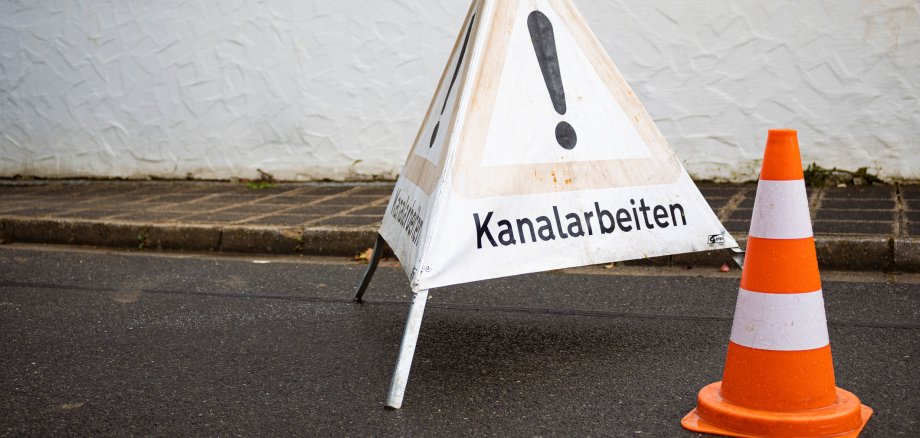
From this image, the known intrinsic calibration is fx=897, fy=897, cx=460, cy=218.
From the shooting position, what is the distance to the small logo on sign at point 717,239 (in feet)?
11.0

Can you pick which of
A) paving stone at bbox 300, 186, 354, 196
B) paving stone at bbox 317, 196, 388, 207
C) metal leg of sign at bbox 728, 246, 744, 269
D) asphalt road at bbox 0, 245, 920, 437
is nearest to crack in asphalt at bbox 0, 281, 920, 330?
asphalt road at bbox 0, 245, 920, 437

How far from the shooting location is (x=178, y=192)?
755cm

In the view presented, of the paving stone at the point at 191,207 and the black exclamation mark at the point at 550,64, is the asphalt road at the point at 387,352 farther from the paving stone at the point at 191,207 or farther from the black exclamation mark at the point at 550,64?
the paving stone at the point at 191,207

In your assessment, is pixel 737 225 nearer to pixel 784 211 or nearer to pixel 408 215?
pixel 408 215

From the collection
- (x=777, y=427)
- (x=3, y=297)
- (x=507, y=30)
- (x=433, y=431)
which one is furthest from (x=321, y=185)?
(x=777, y=427)

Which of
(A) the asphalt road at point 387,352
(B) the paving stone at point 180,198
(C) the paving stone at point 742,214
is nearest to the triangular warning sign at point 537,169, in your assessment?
(A) the asphalt road at point 387,352

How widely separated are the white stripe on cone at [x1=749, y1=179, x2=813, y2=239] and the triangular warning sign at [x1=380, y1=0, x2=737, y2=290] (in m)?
0.70

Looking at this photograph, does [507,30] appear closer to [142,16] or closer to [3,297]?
[3,297]

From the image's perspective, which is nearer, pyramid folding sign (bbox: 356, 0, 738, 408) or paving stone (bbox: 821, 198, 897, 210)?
pyramid folding sign (bbox: 356, 0, 738, 408)

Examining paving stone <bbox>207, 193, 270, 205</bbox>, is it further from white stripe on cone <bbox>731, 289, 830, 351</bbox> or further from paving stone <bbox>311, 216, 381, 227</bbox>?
white stripe on cone <bbox>731, 289, 830, 351</bbox>

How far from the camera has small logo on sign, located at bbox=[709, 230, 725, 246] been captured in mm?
3367

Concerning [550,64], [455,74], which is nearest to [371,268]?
[455,74]

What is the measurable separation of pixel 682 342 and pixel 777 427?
982 mm

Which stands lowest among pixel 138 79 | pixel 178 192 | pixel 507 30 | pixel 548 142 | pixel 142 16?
pixel 178 192
